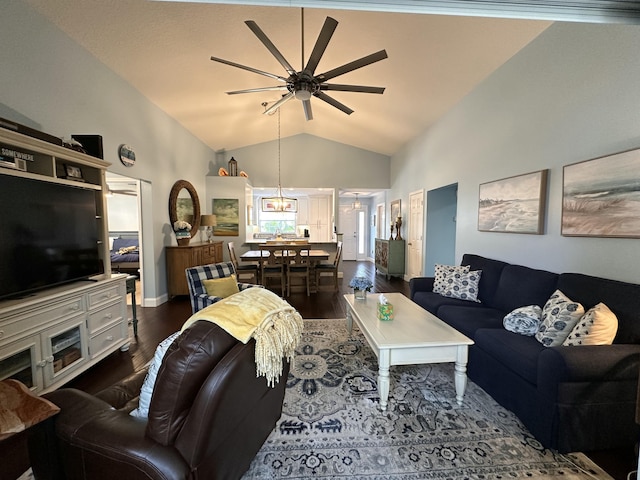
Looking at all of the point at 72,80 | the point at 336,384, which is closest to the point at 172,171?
the point at 72,80

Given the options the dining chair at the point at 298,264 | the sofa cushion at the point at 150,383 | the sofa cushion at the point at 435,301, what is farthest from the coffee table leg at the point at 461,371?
the dining chair at the point at 298,264

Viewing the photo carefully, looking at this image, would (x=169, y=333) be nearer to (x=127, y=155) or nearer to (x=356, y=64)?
(x=127, y=155)

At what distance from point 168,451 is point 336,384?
4.90 ft

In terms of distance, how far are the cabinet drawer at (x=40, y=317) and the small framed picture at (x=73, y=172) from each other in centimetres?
106

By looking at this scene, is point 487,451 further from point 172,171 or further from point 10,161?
point 172,171

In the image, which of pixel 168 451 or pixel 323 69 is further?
pixel 323 69

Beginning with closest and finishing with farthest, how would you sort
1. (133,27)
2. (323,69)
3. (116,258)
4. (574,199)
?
(574,199) < (133,27) < (323,69) < (116,258)

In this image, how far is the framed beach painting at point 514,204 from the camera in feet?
8.69

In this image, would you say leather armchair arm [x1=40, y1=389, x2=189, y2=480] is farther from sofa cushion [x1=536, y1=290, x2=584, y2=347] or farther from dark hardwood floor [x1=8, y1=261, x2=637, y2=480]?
sofa cushion [x1=536, y1=290, x2=584, y2=347]

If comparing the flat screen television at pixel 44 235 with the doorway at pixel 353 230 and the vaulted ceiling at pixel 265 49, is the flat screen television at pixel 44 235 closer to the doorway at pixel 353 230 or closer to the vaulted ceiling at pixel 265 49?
the vaulted ceiling at pixel 265 49

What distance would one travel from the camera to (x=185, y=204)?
5.20 m

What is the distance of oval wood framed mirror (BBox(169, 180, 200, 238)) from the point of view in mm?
4672

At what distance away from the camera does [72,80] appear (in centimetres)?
258

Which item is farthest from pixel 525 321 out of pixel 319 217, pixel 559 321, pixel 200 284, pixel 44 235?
pixel 319 217
